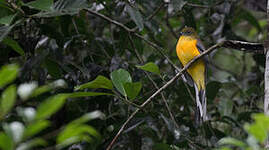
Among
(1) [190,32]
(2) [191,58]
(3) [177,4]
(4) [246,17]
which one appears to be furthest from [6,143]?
(4) [246,17]

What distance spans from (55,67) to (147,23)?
3.13 feet

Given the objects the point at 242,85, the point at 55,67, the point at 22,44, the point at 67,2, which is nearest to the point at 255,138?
the point at 67,2

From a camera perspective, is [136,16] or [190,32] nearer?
[136,16]

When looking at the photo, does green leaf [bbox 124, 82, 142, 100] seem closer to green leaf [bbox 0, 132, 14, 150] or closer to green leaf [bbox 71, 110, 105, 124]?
green leaf [bbox 71, 110, 105, 124]

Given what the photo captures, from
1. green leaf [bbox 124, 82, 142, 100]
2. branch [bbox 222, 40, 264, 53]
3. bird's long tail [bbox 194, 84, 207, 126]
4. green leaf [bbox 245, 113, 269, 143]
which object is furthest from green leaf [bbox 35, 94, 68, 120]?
bird's long tail [bbox 194, 84, 207, 126]

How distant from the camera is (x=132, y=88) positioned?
2293 millimetres

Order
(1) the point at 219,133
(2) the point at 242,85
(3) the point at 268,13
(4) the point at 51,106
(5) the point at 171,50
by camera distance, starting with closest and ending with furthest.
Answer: (4) the point at 51,106, (3) the point at 268,13, (1) the point at 219,133, (2) the point at 242,85, (5) the point at 171,50

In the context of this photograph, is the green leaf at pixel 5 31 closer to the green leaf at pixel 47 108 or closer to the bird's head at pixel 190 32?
the green leaf at pixel 47 108

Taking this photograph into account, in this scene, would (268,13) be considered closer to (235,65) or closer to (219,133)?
(219,133)

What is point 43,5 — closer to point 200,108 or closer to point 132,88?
point 132,88

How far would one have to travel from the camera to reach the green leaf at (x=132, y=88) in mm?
2281

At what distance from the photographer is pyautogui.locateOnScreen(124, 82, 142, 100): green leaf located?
228cm

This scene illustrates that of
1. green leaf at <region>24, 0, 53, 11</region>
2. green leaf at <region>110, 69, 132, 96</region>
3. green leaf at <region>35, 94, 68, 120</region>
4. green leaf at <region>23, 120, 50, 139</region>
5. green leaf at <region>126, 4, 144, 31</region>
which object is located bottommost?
green leaf at <region>110, 69, 132, 96</region>

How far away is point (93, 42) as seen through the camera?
11.1 feet
